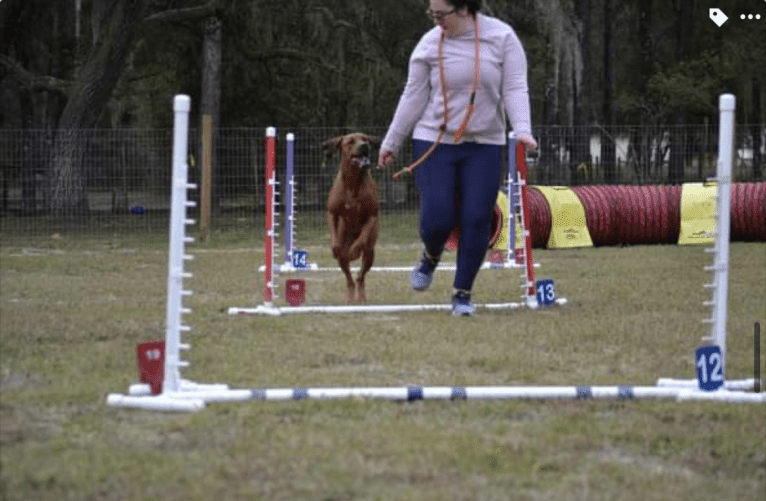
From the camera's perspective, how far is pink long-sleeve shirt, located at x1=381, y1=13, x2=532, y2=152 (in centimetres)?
636

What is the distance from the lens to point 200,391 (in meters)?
4.22

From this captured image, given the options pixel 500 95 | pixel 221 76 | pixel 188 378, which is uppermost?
pixel 221 76

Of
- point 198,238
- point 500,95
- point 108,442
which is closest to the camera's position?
point 108,442

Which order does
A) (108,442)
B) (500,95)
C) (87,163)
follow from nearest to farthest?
1. (108,442)
2. (500,95)
3. (87,163)

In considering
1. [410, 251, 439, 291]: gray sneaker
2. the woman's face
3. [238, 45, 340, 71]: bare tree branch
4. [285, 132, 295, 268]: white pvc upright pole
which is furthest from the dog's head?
[238, 45, 340, 71]: bare tree branch

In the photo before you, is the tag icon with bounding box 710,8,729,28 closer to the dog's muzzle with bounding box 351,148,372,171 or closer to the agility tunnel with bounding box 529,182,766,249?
the agility tunnel with bounding box 529,182,766,249

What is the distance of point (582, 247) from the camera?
1420cm

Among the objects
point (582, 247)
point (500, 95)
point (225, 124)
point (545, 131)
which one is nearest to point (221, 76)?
point (225, 124)

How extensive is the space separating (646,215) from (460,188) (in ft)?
26.9

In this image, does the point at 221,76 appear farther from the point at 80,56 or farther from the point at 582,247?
the point at 582,247

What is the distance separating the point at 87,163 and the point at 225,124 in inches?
277

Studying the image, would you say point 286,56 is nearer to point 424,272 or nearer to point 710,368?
point 424,272

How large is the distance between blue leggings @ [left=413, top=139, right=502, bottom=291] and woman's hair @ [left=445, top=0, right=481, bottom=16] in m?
0.64

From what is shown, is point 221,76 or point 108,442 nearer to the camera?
point 108,442
